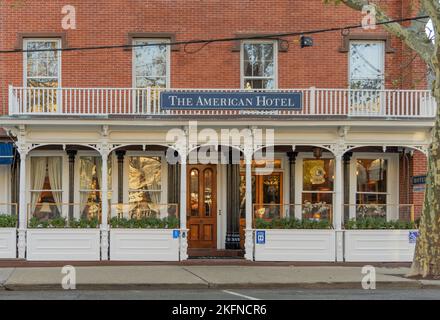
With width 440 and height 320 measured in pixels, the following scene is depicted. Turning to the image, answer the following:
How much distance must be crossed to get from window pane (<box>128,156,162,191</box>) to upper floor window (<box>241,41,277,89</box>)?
12.0 feet

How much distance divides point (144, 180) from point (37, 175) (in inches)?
121

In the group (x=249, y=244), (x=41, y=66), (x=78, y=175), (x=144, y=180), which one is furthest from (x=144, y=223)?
(x=41, y=66)

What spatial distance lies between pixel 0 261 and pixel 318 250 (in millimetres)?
8196

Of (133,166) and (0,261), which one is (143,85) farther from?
(0,261)

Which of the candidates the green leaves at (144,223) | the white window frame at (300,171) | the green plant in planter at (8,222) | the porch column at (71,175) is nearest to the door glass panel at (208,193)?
the green leaves at (144,223)

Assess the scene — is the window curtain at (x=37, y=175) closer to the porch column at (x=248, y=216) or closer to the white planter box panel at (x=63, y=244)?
the white planter box panel at (x=63, y=244)

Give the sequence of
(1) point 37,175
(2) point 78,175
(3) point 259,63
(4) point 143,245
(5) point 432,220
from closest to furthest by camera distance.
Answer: (5) point 432,220 < (4) point 143,245 < (1) point 37,175 < (2) point 78,175 < (3) point 259,63

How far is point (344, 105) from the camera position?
59.2 feet

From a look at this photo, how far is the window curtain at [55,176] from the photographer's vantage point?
19141 mm

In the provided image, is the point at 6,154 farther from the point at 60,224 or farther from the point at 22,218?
the point at 60,224

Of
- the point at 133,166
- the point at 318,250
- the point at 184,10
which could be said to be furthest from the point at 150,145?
the point at 318,250

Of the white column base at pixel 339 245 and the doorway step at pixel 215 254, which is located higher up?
the white column base at pixel 339 245

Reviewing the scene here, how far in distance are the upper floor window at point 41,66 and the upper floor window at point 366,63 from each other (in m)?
8.63

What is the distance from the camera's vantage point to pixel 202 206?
19.6 m
